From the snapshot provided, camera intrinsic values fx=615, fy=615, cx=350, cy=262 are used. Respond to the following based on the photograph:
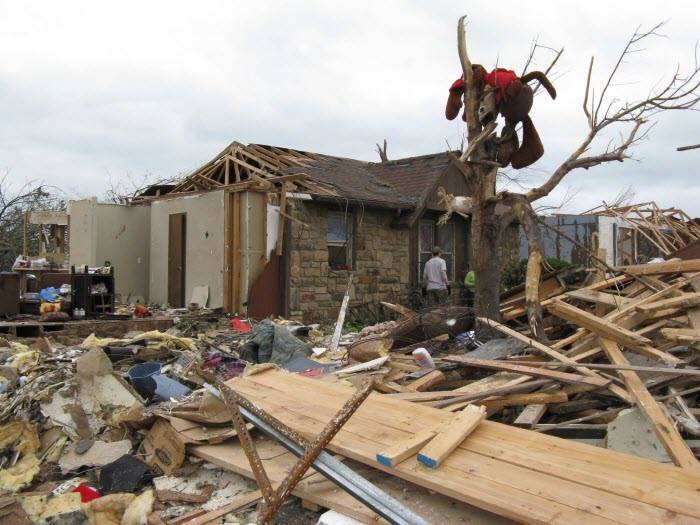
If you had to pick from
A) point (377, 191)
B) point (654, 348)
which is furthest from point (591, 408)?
point (377, 191)

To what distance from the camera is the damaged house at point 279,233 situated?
40.5 ft

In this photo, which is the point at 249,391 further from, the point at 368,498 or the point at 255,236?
the point at 255,236

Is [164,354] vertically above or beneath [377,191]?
beneath

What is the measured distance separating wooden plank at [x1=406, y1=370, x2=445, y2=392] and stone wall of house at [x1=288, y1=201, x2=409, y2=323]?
273 inches

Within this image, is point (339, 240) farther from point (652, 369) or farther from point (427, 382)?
point (652, 369)

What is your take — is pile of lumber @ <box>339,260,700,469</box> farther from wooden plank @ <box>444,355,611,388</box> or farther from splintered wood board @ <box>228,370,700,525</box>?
splintered wood board @ <box>228,370,700,525</box>

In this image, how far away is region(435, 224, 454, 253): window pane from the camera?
15.6 m

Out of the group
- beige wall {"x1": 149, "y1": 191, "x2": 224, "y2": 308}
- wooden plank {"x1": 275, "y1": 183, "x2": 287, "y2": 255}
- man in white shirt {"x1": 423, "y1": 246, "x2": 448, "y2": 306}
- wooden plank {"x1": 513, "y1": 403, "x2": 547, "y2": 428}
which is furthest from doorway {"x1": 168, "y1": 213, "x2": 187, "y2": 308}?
wooden plank {"x1": 513, "y1": 403, "x2": 547, "y2": 428}

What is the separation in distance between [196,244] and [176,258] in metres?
0.85

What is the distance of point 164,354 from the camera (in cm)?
836

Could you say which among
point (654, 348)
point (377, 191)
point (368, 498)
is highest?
point (377, 191)

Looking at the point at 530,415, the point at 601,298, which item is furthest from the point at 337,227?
the point at 530,415

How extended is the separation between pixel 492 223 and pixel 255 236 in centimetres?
619

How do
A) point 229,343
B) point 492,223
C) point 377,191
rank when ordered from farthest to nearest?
point 377,191 < point 229,343 < point 492,223
